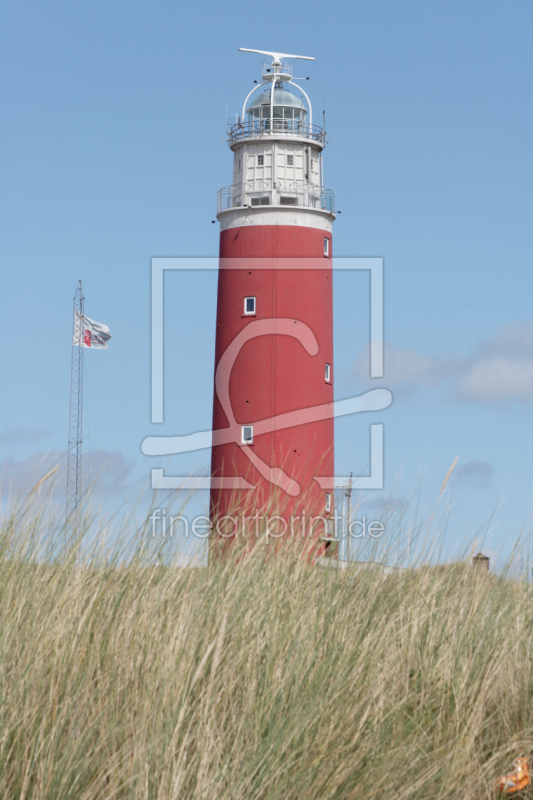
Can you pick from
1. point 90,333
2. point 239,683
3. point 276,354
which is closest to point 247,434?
point 276,354

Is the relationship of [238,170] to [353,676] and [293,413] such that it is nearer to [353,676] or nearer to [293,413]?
[293,413]

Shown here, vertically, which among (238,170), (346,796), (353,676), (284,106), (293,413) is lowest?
(346,796)

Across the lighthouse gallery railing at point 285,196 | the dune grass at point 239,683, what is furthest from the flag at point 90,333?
the dune grass at point 239,683

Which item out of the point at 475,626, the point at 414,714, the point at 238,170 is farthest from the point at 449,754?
the point at 238,170

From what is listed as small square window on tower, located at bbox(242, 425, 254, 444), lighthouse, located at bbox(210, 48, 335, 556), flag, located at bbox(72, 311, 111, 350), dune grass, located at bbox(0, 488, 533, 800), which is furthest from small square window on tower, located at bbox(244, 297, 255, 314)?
dune grass, located at bbox(0, 488, 533, 800)

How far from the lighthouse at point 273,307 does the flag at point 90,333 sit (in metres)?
7.03

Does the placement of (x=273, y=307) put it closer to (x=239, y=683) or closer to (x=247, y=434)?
(x=247, y=434)

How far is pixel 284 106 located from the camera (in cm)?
1991

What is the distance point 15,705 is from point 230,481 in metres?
15.6

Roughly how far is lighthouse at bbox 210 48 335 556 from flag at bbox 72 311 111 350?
23.1 feet

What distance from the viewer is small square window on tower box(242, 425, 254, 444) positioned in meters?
18.4

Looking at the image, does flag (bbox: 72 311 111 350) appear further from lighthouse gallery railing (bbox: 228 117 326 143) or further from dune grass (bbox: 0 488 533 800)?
dune grass (bbox: 0 488 533 800)

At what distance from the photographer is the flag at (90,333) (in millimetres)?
25347

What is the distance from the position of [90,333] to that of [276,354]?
945 centimetres
